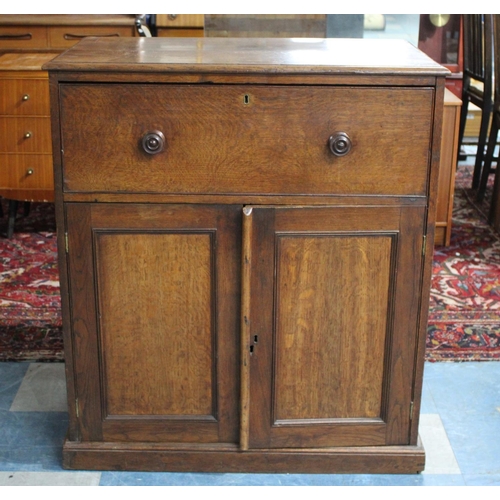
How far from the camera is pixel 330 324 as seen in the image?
211 centimetres

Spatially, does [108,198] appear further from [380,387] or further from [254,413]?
[380,387]

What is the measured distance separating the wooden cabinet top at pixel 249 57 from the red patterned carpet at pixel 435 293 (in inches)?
46.0

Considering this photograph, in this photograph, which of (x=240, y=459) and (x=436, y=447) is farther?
(x=436, y=447)

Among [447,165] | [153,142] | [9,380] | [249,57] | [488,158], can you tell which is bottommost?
[9,380]

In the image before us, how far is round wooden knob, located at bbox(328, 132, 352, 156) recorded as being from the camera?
6.27ft

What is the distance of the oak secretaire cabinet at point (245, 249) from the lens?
190 centimetres

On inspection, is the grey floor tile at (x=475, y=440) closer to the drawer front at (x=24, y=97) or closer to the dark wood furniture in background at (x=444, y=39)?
the drawer front at (x=24, y=97)

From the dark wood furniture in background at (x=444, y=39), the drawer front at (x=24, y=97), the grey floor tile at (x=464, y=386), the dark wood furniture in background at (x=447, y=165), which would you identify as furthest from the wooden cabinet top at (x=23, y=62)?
the dark wood furniture in background at (x=444, y=39)

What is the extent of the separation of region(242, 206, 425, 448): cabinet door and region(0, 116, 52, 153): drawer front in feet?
6.68

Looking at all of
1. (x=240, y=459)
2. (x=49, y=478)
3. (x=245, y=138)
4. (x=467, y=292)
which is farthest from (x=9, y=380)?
(x=467, y=292)

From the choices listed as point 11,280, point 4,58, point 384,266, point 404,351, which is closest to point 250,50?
point 384,266

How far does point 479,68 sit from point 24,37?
261 cm

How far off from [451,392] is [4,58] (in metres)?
2.59

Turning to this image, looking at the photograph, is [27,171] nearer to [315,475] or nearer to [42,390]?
[42,390]
